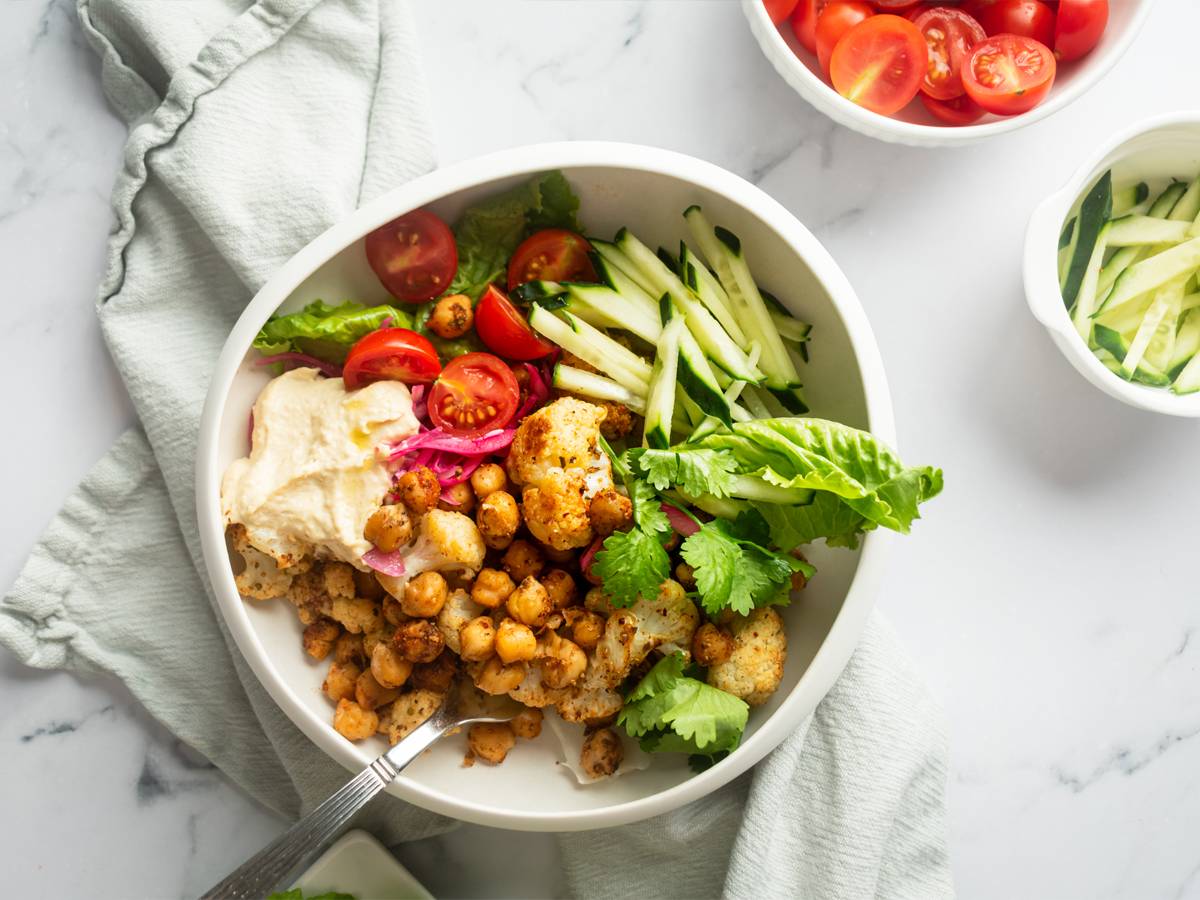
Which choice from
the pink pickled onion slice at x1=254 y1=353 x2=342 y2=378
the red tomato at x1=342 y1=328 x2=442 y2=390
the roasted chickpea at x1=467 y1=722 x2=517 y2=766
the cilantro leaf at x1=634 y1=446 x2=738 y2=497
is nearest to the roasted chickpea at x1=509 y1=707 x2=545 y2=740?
the roasted chickpea at x1=467 y1=722 x2=517 y2=766

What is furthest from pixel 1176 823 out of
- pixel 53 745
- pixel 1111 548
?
pixel 53 745

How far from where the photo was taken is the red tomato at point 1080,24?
2525 mm

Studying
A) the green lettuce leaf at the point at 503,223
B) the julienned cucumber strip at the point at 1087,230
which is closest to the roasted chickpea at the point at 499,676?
the green lettuce leaf at the point at 503,223

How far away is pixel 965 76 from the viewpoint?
8.27ft

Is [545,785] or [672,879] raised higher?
[545,785]

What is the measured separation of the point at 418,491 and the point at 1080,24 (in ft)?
6.60

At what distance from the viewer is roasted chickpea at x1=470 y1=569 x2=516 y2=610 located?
226cm

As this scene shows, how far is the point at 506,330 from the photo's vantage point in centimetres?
240

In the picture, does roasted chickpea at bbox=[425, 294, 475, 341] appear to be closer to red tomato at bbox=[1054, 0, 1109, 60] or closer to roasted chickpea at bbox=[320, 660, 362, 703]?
roasted chickpea at bbox=[320, 660, 362, 703]

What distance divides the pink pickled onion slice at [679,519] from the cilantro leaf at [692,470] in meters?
0.08

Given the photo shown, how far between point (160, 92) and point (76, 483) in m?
1.08

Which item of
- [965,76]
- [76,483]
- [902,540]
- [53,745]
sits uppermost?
[965,76]

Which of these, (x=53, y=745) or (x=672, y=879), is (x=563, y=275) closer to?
(x=672, y=879)

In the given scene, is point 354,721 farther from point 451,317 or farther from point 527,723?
point 451,317
